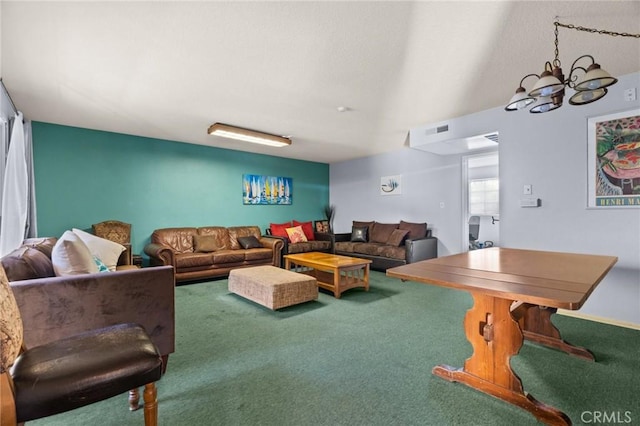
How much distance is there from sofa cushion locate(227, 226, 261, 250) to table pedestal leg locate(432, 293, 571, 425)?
436cm

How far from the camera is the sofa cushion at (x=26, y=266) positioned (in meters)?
1.74

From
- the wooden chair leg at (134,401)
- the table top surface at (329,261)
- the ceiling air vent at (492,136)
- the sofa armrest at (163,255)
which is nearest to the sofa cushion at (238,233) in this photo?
the sofa armrest at (163,255)

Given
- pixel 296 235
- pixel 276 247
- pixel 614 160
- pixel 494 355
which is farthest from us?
pixel 296 235

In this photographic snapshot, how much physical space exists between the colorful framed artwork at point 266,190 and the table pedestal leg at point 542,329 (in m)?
4.96

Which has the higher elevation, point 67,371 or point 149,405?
point 67,371

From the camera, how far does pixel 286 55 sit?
7.79ft

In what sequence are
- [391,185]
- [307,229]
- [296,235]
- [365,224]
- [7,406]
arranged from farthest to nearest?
[307,229] → [365,224] → [391,185] → [296,235] → [7,406]

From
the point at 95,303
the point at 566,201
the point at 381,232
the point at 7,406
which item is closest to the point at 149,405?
the point at 7,406

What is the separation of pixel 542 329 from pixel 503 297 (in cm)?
154

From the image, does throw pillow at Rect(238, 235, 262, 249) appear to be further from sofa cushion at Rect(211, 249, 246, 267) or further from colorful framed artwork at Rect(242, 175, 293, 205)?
colorful framed artwork at Rect(242, 175, 293, 205)

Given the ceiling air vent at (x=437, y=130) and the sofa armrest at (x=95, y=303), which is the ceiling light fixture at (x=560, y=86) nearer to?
the ceiling air vent at (x=437, y=130)

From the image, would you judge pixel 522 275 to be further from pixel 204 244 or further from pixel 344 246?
pixel 204 244

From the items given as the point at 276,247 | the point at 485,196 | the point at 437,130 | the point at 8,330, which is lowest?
the point at 276,247

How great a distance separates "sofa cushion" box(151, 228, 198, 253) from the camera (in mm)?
4805
